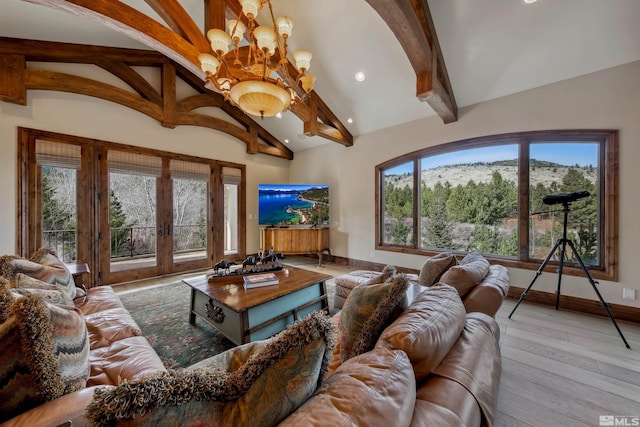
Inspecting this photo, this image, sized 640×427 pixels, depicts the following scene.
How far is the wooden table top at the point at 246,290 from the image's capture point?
6.71 ft

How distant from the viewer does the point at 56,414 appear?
0.82m

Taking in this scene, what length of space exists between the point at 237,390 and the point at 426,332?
711mm

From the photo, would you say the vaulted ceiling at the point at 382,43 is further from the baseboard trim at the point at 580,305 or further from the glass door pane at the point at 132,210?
the baseboard trim at the point at 580,305

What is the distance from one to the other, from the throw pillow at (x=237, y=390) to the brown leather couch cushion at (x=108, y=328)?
4.84 ft

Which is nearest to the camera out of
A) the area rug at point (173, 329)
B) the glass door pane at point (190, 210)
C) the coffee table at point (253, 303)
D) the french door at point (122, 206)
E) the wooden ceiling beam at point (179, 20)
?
the coffee table at point (253, 303)

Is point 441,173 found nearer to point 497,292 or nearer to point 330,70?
point 330,70

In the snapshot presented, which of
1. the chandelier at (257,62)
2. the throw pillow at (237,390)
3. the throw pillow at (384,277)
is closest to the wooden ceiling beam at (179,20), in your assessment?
the chandelier at (257,62)

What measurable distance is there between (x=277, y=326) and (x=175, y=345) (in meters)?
1.01

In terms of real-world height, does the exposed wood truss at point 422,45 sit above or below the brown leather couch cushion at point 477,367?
above

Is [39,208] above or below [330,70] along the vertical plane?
below

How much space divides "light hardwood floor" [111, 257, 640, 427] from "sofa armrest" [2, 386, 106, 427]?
6.89ft

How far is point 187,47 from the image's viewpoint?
9.05 ft

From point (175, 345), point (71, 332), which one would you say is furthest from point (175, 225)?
point (71, 332)

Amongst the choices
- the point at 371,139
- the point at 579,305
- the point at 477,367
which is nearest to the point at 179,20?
the point at 371,139
